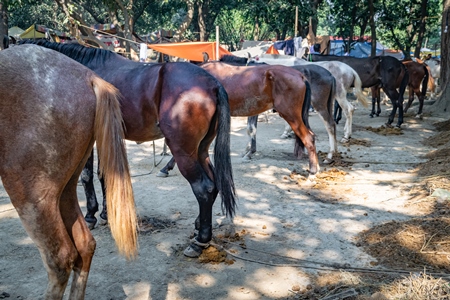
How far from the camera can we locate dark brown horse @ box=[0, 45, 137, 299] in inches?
93.0

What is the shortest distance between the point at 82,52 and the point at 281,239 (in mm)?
3311

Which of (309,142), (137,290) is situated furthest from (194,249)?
→ (309,142)

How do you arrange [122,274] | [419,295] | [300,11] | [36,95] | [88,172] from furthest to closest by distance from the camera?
[300,11] → [88,172] → [122,274] → [419,295] → [36,95]

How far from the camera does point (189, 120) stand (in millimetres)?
4141

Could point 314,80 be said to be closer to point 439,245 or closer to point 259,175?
point 259,175

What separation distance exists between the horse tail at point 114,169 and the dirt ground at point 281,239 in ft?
3.32

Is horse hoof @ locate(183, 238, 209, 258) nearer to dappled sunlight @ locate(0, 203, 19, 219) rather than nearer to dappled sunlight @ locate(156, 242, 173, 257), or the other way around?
dappled sunlight @ locate(156, 242, 173, 257)

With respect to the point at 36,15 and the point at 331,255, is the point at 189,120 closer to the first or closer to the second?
the point at 331,255

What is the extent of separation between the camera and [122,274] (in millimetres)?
3775

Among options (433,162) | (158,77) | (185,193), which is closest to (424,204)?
(433,162)

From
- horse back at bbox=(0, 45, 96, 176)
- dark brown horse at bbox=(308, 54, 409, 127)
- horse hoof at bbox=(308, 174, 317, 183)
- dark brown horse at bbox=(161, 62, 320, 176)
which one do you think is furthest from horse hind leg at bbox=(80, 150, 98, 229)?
dark brown horse at bbox=(308, 54, 409, 127)

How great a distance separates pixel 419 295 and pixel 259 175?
460 cm

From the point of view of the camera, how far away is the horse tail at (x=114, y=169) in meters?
2.64

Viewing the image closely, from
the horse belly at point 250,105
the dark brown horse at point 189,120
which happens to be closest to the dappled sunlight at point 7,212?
Answer: the dark brown horse at point 189,120
